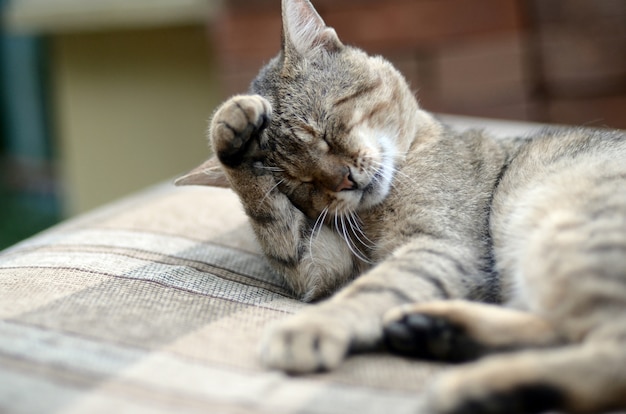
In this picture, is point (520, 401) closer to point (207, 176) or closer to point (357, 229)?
point (357, 229)

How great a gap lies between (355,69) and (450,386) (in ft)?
3.60

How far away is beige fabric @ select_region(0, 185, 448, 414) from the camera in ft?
3.51

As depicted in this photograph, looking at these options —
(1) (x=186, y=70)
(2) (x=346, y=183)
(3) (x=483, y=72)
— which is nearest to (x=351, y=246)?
(2) (x=346, y=183)

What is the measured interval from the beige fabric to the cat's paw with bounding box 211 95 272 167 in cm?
32

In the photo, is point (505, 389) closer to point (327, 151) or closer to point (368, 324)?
point (368, 324)

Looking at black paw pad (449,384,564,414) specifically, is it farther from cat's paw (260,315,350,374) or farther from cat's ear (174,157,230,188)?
cat's ear (174,157,230,188)

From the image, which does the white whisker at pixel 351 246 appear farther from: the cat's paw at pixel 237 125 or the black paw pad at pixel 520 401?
the black paw pad at pixel 520 401

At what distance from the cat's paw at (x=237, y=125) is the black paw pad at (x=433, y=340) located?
588mm

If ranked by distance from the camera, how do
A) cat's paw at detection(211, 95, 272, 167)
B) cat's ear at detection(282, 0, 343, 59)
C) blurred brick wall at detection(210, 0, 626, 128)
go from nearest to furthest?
cat's paw at detection(211, 95, 272, 167), cat's ear at detection(282, 0, 343, 59), blurred brick wall at detection(210, 0, 626, 128)

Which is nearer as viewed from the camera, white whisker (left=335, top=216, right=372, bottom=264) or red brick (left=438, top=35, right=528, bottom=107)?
white whisker (left=335, top=216, right=372, bottom=264)

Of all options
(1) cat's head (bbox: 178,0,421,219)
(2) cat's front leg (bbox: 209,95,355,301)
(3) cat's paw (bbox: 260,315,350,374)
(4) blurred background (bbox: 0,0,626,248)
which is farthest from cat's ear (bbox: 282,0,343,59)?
(4) blurred background (bbox: 0,0,626,248)

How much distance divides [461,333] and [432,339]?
0.06 metres

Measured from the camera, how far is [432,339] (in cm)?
125

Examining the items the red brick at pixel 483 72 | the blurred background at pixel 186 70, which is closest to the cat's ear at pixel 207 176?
the blurred background at pixel 186 70
